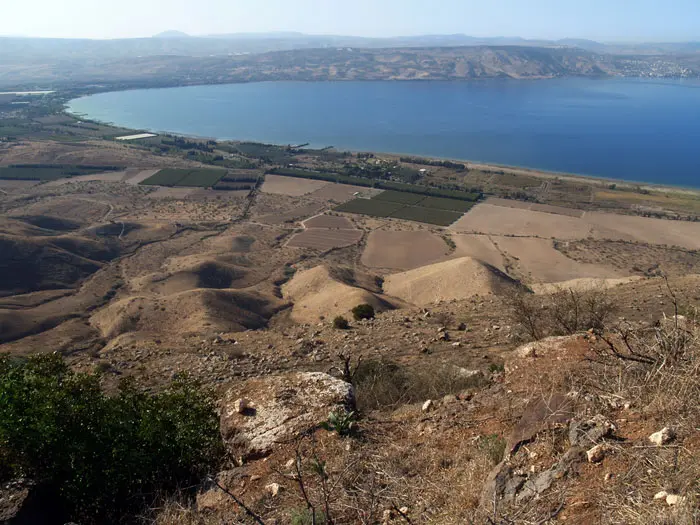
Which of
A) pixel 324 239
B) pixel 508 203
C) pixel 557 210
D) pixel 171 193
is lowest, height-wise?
pixel 324 239

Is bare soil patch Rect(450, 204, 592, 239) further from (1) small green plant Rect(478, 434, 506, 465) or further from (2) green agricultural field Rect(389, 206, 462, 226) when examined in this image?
(1) small green plant Rect(478, 434, 506, 465)

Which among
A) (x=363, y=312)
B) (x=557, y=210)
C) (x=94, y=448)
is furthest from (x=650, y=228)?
(x=94, y=448)

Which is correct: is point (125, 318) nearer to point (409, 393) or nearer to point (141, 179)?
point (409, 393)

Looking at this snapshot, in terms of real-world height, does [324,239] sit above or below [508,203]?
below

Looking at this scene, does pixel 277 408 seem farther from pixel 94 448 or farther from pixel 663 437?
pixel 663 437

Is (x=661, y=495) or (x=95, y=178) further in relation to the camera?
(x=95, y=178)

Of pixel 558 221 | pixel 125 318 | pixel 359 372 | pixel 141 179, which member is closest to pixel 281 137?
pixel 141 179

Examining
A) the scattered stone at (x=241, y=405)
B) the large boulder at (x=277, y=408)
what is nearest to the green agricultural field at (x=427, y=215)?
the large boulder at (x=277, y=408)
